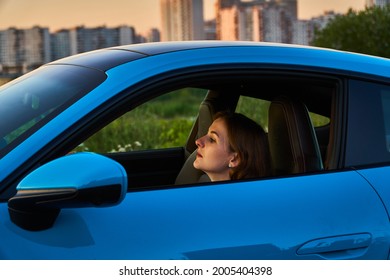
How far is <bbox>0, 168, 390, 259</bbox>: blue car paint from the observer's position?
2.15 meters

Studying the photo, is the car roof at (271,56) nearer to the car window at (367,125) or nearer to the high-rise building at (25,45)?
the car window at (367,125)

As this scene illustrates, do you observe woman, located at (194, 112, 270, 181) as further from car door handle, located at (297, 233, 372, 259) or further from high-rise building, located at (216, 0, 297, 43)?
high-rise building, located at (216, 0, 297, 43)

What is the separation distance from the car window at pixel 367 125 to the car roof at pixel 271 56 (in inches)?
3.0

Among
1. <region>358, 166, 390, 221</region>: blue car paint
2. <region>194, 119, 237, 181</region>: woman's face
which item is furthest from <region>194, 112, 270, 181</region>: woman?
<region>358, 166, 390, 221</region>: blue car paint

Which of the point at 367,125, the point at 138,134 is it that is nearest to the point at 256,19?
the point at 138,134

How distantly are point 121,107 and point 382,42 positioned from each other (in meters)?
16.0

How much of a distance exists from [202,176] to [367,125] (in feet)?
2.28

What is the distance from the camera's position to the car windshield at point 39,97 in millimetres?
2334

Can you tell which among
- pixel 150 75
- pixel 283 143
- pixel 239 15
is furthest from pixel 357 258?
pixel 239 15

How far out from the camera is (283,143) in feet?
9.57

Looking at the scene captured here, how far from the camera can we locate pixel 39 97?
2.56 meters

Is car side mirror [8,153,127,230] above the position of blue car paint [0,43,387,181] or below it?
below

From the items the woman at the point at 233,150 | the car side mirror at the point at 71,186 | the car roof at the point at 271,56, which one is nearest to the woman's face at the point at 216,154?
the woman at the point at 233,150
